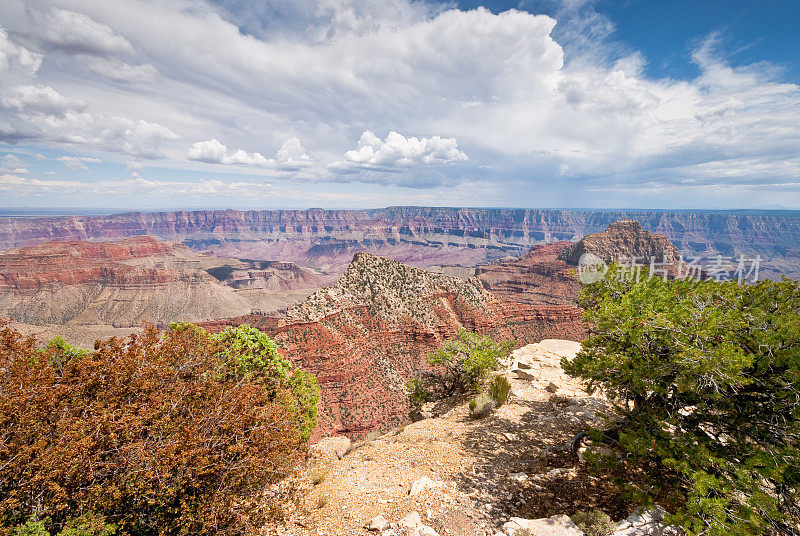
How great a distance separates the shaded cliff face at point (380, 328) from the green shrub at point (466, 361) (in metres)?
26.9

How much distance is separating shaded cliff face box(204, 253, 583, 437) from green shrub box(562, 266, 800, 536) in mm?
45954

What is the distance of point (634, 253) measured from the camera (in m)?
169

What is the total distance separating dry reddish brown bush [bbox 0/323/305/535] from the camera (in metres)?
8.25

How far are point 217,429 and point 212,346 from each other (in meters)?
6.59

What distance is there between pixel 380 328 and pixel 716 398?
6381 cm

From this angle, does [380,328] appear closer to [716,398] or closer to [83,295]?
[716,398]

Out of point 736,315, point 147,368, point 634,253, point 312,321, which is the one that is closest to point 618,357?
point 736,315

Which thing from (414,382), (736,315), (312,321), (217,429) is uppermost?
(736,315)

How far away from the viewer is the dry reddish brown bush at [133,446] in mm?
8250

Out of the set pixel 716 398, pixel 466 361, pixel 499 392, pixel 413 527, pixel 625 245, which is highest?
pixel 716 398

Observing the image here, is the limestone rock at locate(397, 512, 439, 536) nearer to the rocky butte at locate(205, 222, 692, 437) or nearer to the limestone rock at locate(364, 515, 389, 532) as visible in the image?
the limestone rock at locate(364, 515, 389, 532)

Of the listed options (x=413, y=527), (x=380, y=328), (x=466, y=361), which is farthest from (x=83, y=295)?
(x=413, y=527)

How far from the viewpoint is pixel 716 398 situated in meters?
7.27

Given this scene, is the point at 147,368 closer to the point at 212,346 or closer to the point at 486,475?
the point at 212,346
